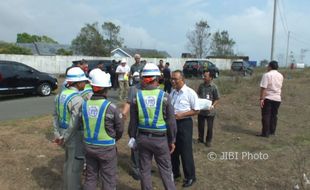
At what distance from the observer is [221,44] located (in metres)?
65.5

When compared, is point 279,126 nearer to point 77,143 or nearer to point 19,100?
point 77,143

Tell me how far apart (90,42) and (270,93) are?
4931 cm

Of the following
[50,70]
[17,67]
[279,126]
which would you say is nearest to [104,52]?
[50,70]

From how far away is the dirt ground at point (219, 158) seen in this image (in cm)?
666

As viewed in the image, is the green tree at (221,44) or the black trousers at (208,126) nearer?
the black trousers at (208,126)

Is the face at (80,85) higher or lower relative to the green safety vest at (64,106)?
higher

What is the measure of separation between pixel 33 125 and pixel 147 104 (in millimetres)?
5646

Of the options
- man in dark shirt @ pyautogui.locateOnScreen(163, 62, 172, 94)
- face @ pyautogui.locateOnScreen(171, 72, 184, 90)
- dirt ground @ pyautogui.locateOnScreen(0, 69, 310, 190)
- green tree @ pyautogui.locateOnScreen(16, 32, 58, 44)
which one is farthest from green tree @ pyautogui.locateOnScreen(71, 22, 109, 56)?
face @ pyautogui.locateOnScreen(171, 72, 184, 90)

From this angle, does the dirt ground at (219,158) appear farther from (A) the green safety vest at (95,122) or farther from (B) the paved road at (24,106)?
(B) the paved road at (24,106)

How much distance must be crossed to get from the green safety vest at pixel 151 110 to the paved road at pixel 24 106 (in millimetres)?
8345

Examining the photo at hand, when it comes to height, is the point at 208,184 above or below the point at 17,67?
below

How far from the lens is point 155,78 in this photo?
5.39 m

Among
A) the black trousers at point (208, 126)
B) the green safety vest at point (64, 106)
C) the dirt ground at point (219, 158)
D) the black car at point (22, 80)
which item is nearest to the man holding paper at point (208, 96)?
the black trousers at point (208, 126)

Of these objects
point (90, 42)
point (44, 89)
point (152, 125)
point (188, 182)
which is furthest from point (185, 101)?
point (90, 42)
